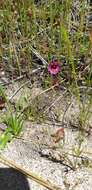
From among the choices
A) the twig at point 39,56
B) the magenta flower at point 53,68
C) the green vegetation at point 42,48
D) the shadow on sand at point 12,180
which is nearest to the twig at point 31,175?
the shadow on sand at point 12,180

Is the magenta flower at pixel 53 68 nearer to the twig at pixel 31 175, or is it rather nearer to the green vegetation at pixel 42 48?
the green vegetation at pixel 42 48

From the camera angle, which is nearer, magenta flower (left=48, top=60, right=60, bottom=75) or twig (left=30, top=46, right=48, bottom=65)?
magenta flower (left=48, top=60, right=60, bottom=75)

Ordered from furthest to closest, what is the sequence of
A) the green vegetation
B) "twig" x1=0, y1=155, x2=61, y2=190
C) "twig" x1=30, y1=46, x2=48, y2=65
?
"twig" x1=30, y1=46, x2=48, y2=65 → the green vegetation → "twig" x1=0, y1=155, x2=61, y2=190

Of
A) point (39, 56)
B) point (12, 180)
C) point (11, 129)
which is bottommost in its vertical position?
point (12, 180)

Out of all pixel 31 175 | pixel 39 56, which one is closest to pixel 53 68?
pixel 39 56

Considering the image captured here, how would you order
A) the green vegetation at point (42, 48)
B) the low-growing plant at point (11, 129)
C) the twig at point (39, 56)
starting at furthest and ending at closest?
1. the twig at point (39, 56)
2. the green vegetation at point (42, 48)
3. the low-growing plant at point (11, 129)

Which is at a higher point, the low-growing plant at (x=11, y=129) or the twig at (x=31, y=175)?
the low-growing plant at (x=11, y=129)

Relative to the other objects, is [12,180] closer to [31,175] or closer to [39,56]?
[31,175]

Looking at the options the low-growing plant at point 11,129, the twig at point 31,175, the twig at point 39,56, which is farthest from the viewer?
the twig at point 39,56

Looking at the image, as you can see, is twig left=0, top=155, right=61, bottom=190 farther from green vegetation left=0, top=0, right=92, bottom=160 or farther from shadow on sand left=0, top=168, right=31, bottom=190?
green vegetation left=0, top=0, right=92, bottom=160

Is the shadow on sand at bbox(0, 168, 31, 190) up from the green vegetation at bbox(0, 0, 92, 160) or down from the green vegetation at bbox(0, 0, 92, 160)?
down

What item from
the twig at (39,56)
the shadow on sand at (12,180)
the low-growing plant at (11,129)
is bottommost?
the shadow on sand at (12,180)

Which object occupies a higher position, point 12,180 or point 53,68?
point 53,68

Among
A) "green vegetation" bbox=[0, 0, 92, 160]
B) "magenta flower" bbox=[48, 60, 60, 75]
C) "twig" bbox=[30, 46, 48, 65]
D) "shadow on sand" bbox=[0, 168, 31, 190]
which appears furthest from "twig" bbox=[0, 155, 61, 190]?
"twig" bbox=[30, 46, 48, 65]
